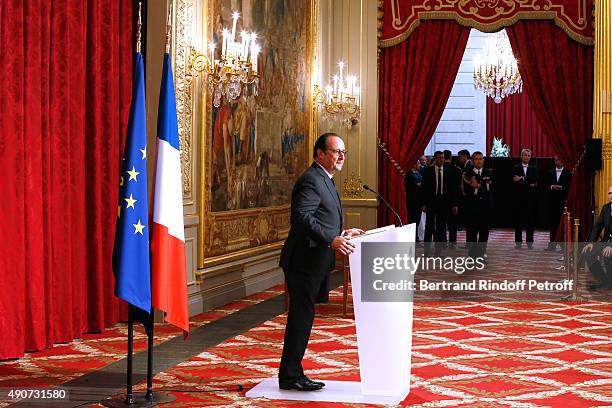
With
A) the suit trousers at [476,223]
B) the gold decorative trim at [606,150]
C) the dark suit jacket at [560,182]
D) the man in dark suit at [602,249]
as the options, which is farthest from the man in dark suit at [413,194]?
the man in dark suit at [602,249]

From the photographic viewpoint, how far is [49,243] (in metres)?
7.11

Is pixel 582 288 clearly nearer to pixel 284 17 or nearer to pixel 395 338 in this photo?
pixel 284 17

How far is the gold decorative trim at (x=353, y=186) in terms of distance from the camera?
572 inches

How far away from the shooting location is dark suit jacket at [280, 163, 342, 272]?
217 inches

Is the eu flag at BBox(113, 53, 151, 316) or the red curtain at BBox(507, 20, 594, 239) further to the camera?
the red curtain at BBox(507, 20, 594, 239)

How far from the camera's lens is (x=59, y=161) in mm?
7324

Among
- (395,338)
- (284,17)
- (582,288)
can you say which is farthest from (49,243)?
(582,288)

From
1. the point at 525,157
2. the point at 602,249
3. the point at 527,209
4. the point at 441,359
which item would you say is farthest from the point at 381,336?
the point at 527,209

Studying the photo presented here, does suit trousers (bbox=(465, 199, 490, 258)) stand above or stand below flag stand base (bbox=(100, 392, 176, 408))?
above

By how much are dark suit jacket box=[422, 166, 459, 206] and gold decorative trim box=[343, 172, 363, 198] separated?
4.05ft

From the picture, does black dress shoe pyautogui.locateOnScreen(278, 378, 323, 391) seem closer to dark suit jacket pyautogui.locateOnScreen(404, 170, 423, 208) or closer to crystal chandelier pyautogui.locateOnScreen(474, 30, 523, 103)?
dark suit jacket pyautogui.locateOnScreen(404, 170, 423, 208)

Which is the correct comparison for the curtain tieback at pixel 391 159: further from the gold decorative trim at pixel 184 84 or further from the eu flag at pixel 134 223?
the eu flag at pixel 134 223

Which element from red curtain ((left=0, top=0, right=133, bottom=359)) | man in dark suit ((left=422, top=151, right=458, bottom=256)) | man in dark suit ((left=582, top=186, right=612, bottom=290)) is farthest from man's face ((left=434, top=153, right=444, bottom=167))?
red curtain ((left=0, top=0, right=133, bottom=359))

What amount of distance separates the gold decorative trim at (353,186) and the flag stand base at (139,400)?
9.10 m
